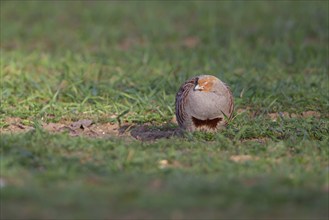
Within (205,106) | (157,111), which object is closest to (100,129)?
(157,111)

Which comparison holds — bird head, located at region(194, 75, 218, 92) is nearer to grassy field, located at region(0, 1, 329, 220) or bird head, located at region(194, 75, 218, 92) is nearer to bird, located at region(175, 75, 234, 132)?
bird, located at region(175, 75, 234, 132)

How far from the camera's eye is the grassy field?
445 centimetres

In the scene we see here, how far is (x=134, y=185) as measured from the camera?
15.3 feet

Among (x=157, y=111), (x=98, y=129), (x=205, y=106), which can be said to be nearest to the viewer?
(x=205, y=106)

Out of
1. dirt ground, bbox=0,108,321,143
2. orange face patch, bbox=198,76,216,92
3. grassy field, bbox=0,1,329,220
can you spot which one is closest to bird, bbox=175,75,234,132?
orange face patch, bbox=198,76,216,92

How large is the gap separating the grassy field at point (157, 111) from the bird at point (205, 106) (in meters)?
0.11

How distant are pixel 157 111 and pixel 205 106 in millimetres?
1202

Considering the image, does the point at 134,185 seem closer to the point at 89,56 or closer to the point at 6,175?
the point at 6,175

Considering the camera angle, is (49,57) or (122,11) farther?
(122,11)

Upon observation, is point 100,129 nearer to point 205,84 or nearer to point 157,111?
point 157,111

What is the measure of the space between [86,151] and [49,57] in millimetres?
4204

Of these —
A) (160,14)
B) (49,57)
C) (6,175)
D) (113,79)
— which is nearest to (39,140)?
(6,175)

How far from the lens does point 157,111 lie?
7.25m

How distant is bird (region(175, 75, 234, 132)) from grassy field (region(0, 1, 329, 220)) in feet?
0.37
